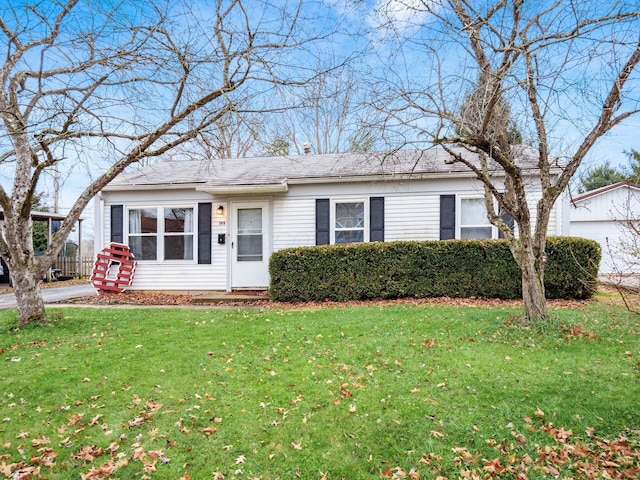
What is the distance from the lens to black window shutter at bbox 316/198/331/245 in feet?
30.6

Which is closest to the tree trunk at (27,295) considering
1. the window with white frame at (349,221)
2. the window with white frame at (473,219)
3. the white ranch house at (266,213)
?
the white ranch house at (266,213)

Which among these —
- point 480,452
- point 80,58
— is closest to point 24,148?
point 80,58

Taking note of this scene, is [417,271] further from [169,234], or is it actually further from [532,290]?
[169,234]

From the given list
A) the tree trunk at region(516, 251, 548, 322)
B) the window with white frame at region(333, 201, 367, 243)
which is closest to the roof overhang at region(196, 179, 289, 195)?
the window with white frame at region(333, 201, 367, 243)

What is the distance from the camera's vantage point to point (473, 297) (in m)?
7.95

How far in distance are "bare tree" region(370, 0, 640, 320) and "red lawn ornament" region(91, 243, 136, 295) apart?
7.86 metres

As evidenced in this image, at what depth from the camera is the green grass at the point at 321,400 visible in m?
2.58

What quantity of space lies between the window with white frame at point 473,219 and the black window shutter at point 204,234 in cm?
630

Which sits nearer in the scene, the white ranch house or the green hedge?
the green hedge

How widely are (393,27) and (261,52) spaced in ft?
6.61

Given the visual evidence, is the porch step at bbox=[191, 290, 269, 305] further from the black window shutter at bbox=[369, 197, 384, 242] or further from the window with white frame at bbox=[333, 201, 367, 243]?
the black window shutter at bbox=[369, 197, 384, 242]

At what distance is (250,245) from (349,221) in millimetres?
2632

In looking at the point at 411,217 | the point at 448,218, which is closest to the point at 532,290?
the point at 448,218

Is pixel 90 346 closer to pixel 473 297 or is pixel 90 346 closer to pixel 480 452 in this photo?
pixel 480 452
